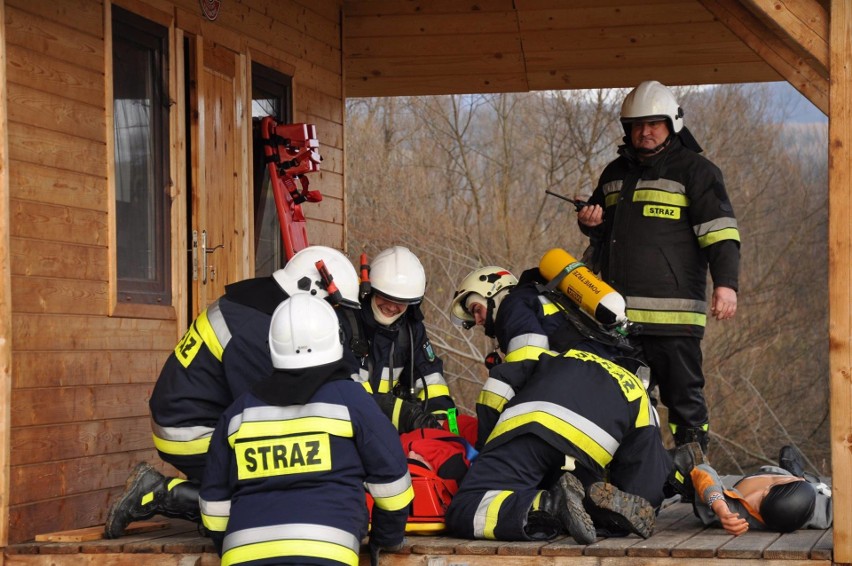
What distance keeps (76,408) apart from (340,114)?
4192mm

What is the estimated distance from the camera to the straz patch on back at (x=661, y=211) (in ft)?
20.6

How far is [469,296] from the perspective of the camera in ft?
20.2

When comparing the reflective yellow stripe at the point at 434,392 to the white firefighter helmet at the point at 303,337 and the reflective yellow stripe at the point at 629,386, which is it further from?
the white firefighter helmet at the point at 303,337

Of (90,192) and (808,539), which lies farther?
(90,192)

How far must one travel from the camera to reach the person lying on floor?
4977 mm

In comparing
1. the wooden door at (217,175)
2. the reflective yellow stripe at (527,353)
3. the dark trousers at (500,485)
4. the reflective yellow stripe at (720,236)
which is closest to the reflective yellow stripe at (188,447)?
the dark trousers at (500,485)

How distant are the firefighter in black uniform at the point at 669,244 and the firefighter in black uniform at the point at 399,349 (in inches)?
44.4

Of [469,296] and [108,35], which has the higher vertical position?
[108,35]

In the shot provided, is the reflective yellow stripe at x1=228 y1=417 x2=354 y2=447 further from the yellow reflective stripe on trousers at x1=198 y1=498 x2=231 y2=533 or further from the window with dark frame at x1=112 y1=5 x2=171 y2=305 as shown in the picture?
the window with dark frame at x1=112 y1=5 x2=171 y2=305

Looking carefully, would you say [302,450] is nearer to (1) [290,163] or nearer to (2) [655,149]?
(2) [655,149]

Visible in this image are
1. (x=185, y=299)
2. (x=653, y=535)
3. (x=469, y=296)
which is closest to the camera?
(x=653, y=535)

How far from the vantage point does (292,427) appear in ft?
13.7

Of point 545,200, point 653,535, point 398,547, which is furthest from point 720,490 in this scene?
point 545,200

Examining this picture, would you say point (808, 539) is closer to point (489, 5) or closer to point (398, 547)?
point (398, 547)
